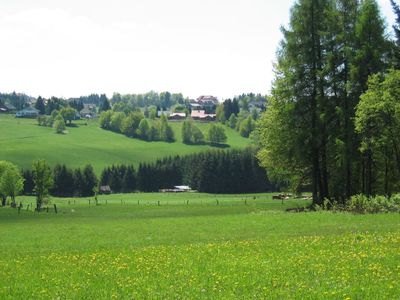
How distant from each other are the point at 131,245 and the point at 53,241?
6462mm

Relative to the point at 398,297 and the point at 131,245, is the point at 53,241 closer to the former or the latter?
the point at 131,245

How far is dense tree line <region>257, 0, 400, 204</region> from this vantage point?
40.4 m

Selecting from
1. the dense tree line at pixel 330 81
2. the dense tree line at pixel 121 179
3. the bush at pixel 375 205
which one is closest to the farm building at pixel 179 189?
the dense tree line at pixel 121 179

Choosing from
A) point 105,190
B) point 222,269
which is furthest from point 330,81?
point 105,190

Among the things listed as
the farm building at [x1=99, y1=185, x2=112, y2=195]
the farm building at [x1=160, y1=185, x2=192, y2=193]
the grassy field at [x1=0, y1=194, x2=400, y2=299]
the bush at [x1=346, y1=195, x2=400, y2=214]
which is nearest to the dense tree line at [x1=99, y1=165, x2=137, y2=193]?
the farm building at [x1=99, y1=185, x2=112, y2=195]

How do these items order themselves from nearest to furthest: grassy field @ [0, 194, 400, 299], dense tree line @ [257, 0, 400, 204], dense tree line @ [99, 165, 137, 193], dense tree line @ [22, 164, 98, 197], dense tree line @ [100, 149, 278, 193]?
grassy field @ [0, 194, 400, 299], dense tree line @ [257, 0, 400, 204], dense tree line @ [22, 164, 98, 197], dense tree line @ [100, 149, 278, 193], dense tree line @ [99, 165, 137, 193]

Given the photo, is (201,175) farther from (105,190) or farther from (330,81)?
(330,81)

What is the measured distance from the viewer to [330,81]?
4250cm

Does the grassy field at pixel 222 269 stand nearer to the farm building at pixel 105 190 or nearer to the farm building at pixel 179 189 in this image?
the farm building at pixel 179 189

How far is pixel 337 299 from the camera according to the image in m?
10.8

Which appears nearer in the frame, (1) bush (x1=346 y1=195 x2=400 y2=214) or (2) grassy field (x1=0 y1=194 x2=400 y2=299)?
(2) grassy field (x1=0 y1=194 x2=400 y2=299)

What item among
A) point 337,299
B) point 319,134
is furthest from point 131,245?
point 319,134

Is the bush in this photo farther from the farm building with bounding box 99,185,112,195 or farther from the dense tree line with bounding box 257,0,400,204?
the farm building with bounding box 99,185,112,195

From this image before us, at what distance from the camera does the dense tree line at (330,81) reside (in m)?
40.4
